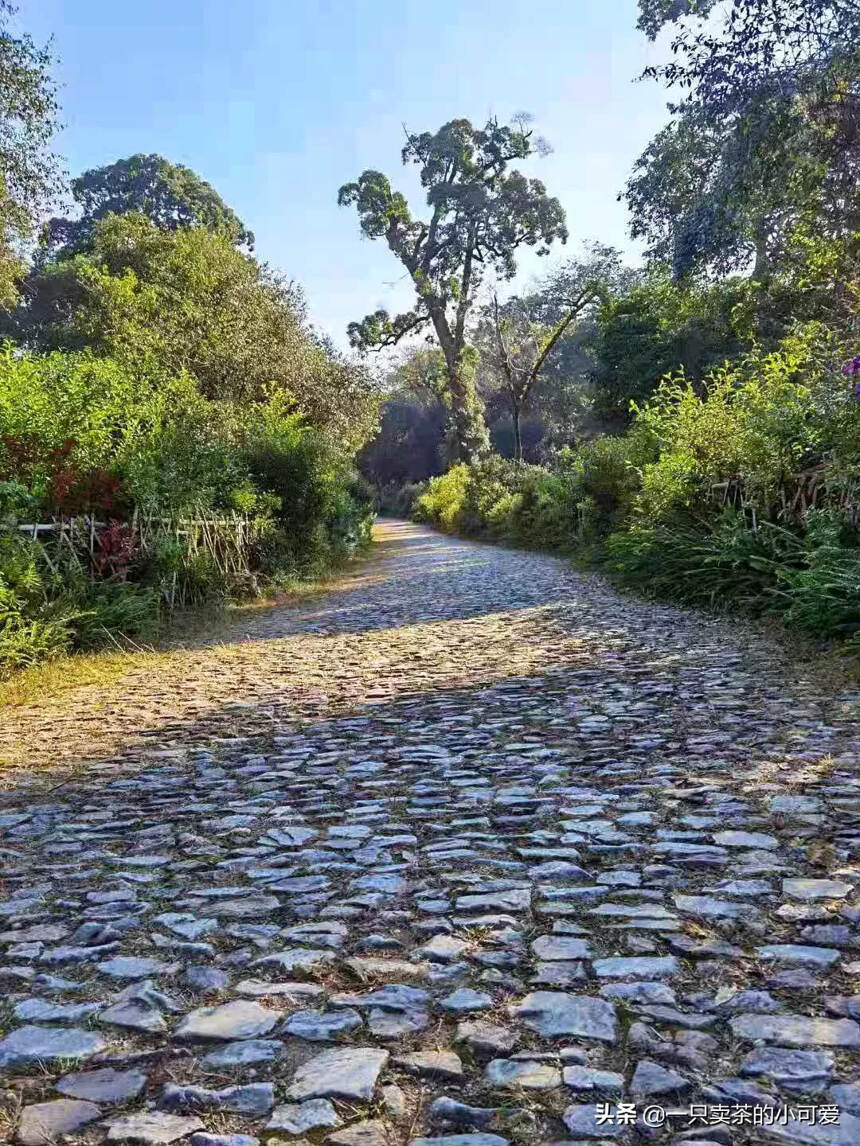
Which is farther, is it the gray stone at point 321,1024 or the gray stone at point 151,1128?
the gray stone at point 321,1024

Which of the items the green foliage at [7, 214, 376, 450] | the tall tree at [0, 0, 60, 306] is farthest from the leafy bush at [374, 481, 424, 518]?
the tall tree at [0, 0, 60, 306]

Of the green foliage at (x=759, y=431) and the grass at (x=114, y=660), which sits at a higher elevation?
the green foliage at (x=759, y=431)

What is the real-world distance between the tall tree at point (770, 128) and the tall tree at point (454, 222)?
2243cm

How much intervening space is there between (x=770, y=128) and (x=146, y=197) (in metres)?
47.3

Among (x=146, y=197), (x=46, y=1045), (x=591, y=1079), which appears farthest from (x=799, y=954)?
(x=146, y=197)

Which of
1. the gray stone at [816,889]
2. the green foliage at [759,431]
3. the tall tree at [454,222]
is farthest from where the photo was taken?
the tall tree at [454,222]

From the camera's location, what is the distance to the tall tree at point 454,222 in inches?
1399

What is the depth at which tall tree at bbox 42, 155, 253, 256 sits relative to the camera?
46.9 metres

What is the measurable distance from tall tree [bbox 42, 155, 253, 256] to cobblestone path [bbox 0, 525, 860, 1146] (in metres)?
46.7

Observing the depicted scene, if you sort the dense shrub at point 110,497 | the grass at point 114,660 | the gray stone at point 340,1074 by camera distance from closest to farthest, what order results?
the gray stone at point 340,1074 → the grass at point 114,660 → the dense shrub at point 110,497

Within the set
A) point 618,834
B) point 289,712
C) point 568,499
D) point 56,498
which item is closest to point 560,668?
point 289,712

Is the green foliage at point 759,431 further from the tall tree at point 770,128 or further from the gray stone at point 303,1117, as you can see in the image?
the gray stone at point 303,1117

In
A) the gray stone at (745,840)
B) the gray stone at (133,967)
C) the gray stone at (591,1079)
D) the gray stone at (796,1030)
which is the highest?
the gray stone at (133,967)

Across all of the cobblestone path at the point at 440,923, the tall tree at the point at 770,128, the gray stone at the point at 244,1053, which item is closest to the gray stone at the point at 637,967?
the cobblestone path at the point at 440,923
